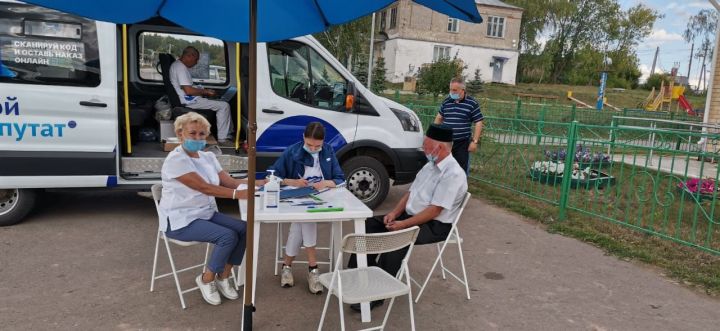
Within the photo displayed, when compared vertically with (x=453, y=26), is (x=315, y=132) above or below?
below

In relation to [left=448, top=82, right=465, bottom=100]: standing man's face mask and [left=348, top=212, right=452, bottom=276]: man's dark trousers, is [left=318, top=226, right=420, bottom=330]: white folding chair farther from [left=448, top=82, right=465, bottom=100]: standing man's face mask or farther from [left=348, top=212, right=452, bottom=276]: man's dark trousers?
[left=448, top=82, right=465, bottom=100]: standing man's face mask

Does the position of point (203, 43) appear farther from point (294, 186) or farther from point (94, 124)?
point (294, 186)

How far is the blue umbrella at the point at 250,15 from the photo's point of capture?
277 cm

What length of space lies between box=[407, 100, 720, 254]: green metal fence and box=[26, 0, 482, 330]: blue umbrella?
142 inches

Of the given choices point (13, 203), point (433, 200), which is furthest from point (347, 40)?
point (433, 200)

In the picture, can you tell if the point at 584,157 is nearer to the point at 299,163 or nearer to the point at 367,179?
the point at 367,179

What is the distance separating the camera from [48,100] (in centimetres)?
489

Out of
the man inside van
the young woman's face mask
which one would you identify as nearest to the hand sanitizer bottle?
the young woman's face mask

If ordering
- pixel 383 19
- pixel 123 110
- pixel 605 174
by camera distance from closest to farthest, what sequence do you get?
pixel 123 110 → pixel 605 174 → pixel 383 19

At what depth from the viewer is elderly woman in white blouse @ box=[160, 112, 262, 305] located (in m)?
3.47

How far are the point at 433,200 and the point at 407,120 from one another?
2.82 metres

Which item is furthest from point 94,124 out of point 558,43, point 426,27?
point 558,43

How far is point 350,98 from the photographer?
5.85 metres

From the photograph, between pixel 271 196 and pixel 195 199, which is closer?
pixel 271 196
